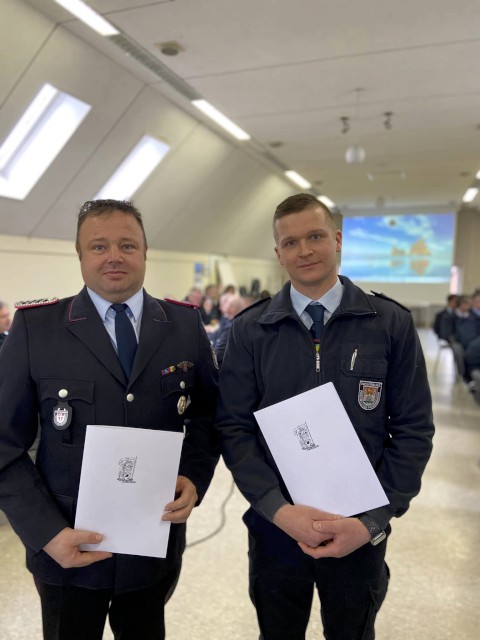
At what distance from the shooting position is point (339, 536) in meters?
1.12

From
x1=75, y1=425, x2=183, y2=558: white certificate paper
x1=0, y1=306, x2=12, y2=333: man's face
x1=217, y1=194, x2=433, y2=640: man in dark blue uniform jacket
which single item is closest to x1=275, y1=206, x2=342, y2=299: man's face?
x1=217, y1=194, x2=433, y2=640: man in dark blue uniform jacket

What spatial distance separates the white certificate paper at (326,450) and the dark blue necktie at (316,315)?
0.18m

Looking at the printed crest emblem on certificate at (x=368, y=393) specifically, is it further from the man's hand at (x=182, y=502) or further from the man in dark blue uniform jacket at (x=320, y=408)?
the man's hand at (x=182, y=502)

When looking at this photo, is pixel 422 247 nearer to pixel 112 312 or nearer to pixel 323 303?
pixel 323 303

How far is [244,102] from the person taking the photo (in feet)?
19.5

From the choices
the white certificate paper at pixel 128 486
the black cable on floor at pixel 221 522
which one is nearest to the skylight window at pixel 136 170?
the black cable on floor at pixel 221 522

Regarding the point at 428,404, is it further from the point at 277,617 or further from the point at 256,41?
the point at 256,41

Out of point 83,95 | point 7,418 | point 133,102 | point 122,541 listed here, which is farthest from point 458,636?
point 133,102

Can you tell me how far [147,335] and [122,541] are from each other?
20.0 inches

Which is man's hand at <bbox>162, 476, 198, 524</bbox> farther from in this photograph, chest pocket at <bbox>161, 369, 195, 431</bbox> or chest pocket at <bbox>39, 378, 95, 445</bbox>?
chest pocket at <bbox>39, 378, 95, 445</bbox>

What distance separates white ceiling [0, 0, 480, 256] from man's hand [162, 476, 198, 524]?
1183mm

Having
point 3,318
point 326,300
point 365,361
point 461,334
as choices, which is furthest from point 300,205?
point 461,334

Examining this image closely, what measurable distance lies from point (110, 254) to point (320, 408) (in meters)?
0.66

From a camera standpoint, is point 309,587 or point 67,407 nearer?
point 67,407
